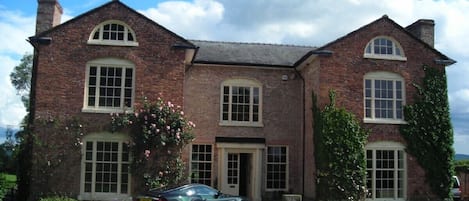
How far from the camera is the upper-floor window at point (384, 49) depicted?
22306 millimetres

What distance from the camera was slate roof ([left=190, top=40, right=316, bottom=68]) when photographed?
24250mm

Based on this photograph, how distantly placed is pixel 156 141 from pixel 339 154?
734cm

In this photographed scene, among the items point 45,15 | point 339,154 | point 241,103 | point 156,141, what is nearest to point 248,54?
point 241,103

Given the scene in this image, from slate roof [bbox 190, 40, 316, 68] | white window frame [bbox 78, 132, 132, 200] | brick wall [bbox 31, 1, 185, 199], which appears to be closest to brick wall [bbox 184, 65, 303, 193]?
slate roof [bbox 190, 40, 316, 68]

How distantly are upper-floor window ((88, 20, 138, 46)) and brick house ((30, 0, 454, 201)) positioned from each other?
4 cm

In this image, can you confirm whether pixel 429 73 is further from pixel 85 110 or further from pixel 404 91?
pixel 85 110

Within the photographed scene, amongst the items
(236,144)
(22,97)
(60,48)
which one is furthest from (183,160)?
(22,97)

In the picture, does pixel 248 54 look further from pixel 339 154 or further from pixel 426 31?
pixel 426 31

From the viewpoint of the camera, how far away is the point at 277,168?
24.4 meters

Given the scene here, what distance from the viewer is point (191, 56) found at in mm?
22453

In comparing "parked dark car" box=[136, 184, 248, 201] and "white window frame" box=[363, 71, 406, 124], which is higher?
"white window frame" box=[363, 71, 406, 124]

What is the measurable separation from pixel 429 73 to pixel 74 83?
15034 mm

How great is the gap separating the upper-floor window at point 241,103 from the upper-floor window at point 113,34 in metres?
5.17

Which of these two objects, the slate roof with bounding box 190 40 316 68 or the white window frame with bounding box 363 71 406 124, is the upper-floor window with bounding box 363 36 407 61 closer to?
the white window frame with bounding box 363 71 406 124
